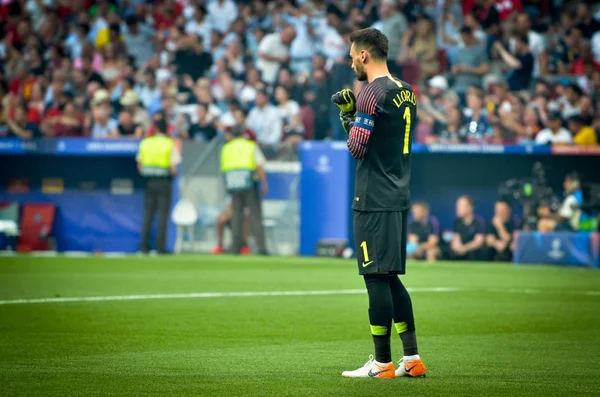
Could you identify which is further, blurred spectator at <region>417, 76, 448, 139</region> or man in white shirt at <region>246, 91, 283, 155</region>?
man in white shirt at <region>246, 91, 283, 155</region>

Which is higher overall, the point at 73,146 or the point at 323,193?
the point at 73,146

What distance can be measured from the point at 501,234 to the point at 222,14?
9.19 metres

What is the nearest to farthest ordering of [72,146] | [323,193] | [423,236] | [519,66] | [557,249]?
[557,249]
[423,236]
[323,193]
[519,66]
[72,146]

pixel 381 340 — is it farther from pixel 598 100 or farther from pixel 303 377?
pixel 598 100

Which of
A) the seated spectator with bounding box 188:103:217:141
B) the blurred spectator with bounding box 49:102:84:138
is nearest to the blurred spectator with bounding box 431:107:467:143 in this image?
the seated spectator with bounding box 188:103:217:141

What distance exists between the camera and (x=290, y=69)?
24.5m

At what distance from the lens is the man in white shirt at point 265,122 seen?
23172 millimetres

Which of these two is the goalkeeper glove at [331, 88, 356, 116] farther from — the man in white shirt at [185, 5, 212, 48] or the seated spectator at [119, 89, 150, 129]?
the man in white shirt at [185, 5, 212, 48]

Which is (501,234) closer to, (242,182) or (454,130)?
(454,130)

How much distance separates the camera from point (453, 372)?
755 centimetres

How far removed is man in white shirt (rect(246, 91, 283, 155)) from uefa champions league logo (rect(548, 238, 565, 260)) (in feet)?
20.2

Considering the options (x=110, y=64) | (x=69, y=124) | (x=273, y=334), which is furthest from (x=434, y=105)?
(x=273, y=334)

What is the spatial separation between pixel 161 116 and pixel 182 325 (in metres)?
12.6

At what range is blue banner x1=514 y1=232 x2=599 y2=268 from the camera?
64.0 ft
